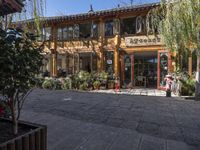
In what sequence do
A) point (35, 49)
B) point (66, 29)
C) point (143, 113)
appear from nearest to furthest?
point (35, 49) < point (143, 113) < point (66, 29)

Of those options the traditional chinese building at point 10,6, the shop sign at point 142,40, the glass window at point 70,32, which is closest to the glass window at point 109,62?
the shop sign at point 142,40

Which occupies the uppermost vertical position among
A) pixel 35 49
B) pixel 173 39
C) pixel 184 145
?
pixel 173 39

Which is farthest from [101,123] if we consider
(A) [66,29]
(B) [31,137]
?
(A) [66,29]

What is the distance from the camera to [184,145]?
536cm

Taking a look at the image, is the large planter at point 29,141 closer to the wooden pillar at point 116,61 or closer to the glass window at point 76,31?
the wooden pillar at point 116,61

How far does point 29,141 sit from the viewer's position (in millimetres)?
3275

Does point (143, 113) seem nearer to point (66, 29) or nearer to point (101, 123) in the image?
point (101, 123)

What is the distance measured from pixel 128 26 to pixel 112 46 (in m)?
1.78

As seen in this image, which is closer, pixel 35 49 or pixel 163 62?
pixel 35 49

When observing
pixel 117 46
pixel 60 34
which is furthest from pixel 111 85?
pixel 60 34

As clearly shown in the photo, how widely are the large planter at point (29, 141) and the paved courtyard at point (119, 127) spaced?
4.71 ft

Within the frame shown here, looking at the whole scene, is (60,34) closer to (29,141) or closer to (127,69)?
(127,69)

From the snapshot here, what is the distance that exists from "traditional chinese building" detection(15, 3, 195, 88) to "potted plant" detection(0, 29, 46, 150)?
46.8ft

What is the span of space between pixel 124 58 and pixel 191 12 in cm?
757
